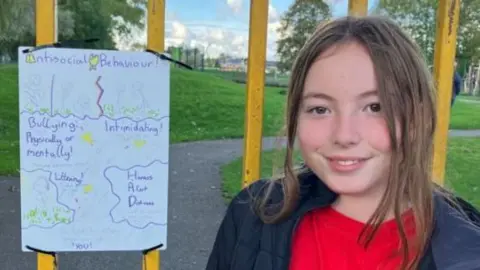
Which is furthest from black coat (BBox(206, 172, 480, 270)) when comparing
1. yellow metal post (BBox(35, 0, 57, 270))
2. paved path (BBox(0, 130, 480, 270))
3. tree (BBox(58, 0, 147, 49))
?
tree (BBox(58, 0, 147, 49))

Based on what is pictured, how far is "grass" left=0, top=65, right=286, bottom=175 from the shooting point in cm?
1009

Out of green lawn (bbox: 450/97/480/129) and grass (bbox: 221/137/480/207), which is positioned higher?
green lawn (bbox: 450/97/480/129)

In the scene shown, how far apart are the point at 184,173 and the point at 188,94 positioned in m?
8.37

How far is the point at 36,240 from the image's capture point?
2.27 m

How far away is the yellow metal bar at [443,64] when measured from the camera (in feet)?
7.43

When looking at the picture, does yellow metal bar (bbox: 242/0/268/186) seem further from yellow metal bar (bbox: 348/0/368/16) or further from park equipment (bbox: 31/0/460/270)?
yellow metal bar (bbox: 348/0/368/16)

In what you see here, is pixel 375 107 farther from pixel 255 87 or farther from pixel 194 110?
pixel 194 110

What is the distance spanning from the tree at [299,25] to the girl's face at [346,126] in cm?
79

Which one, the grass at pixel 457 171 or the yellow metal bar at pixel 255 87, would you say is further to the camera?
the grass at pixel 457 171

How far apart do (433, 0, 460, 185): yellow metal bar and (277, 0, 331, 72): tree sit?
460 mm

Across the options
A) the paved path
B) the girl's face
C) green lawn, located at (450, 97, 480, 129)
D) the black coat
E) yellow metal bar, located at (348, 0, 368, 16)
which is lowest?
the paved path

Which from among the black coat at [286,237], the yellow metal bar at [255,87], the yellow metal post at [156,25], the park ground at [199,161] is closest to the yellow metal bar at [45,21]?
the yellow metal post at [156,25]

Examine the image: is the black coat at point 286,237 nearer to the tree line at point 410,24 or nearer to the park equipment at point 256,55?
the tree line at point 410,24

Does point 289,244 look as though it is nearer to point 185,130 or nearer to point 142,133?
point 142,133
